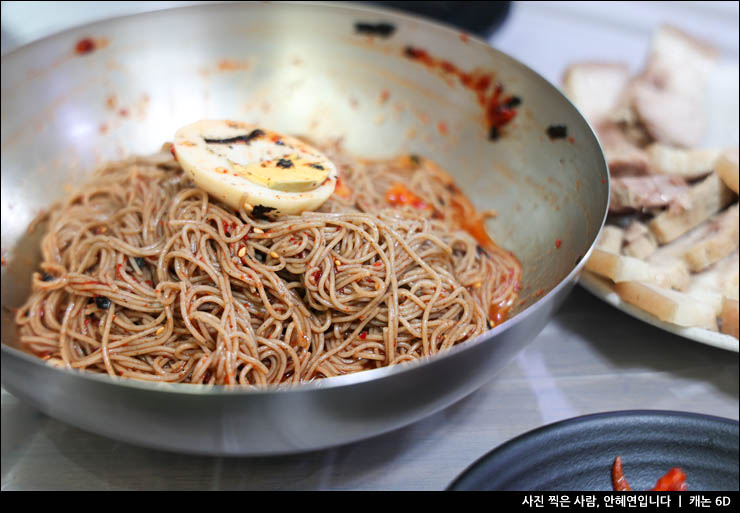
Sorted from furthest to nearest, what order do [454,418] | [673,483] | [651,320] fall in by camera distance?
1. [651,320]
2. [454,418]
3. [673,483]

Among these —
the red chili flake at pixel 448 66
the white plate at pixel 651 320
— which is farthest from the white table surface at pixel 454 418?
the red chili flake at pixel 448 66

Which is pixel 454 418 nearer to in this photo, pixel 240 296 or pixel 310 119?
pixel 240 296

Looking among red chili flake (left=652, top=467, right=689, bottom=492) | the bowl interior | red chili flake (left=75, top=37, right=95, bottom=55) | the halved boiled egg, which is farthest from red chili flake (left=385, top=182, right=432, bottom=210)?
red chili flake (left=75, top=37, right=95, bottom=55)

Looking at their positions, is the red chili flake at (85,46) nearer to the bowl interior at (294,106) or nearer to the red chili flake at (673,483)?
the bowl interior at (294,106)

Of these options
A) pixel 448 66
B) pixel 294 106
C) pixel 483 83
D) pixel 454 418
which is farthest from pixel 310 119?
pixel 454 418

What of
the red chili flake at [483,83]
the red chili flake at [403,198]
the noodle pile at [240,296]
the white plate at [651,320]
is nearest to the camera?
the noodle pile at [240,296]

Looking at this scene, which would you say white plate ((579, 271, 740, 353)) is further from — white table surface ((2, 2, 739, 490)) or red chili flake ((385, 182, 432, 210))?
red chili flake ((385, 182, 432, 210))
